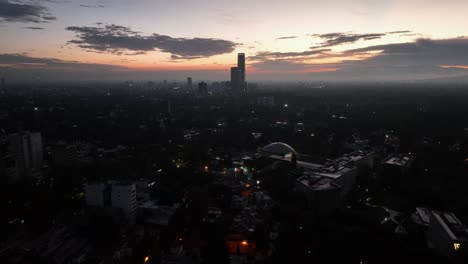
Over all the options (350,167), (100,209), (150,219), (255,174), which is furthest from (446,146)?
(100,209)

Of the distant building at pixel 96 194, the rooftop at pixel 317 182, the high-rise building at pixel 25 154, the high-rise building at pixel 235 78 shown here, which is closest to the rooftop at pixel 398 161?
the rooftop at pixel 317 182

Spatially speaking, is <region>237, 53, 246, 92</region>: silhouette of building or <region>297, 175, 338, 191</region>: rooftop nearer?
<region>297, 175, 338, 191</region>: rooftop

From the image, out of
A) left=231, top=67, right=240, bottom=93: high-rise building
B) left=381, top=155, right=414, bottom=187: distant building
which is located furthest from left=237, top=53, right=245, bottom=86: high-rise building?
left=381, top=155, right=414, bottom=187: distant building

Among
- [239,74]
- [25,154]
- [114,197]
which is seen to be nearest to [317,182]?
[114,197]

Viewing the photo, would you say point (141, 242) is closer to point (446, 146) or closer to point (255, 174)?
point (255, 174)

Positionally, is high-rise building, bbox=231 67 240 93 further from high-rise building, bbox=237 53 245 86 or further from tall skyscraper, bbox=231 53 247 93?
high-rise building, bbox=237 53 245 86

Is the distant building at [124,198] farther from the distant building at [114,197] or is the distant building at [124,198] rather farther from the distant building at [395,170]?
the distant building at [395,170]

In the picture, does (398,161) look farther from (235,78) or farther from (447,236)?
(235,78)
